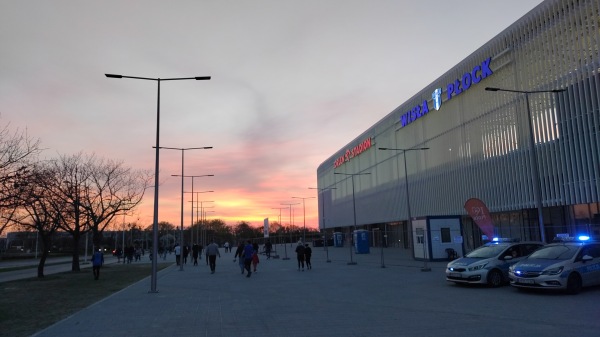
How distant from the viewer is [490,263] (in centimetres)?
1585

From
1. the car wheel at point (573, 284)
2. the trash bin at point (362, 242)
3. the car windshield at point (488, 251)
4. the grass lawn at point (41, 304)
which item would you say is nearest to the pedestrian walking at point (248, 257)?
the grass lawn at point (41, 304)

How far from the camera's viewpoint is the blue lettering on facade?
37531mm

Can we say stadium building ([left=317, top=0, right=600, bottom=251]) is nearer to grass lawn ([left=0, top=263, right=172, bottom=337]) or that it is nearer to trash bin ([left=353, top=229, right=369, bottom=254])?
trash bin ([left=353, top=229, right=369, bottom=254])

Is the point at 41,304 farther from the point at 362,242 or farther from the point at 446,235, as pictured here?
the point at 362,242

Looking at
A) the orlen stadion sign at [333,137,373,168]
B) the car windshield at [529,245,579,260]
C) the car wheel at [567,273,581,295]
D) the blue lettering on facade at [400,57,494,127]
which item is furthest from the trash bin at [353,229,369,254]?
the car wheel at [567,273,581,295]

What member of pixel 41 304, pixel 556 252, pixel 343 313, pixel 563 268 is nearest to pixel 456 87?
pixel 556 252

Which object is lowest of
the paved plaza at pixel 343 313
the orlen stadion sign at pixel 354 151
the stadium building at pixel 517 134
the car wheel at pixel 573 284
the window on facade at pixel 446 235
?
the paved plaza at pixel 343 313

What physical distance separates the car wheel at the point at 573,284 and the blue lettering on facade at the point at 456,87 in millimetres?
26257

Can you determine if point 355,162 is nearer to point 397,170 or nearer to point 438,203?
point 397,170

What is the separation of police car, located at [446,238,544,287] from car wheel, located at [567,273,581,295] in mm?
2521

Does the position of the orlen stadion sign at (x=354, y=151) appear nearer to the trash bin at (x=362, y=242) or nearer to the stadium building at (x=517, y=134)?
the stadium building at (x=517, y=134)

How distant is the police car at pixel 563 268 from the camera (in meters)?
13.5

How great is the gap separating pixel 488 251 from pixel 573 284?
11.6 ft

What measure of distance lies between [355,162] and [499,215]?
114 feet
